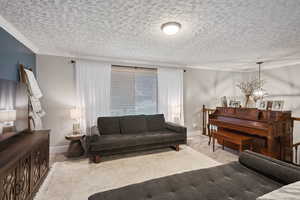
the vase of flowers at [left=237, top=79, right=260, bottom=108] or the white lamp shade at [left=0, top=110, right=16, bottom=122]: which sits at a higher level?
the vase of flowers at [left=237, top=79, right=260, bottom=108]

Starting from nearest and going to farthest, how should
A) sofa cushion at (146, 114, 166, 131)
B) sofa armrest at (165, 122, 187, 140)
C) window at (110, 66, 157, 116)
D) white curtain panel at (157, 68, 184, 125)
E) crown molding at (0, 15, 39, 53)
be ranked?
crown molding at (0, 15, 39, 53) → sofa armrest at (165, 122, 187, 140) → sofa cushion at (146, 114, 166, 131) → window at (110, 66, 157, 116) → white curtain panel at (157, 68, 184, 125)

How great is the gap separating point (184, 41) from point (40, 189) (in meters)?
3.26

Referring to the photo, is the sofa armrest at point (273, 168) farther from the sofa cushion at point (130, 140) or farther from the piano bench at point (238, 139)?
the sofa cushion at point (130, 140)

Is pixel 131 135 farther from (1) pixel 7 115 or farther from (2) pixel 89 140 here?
(1) pixel 7 115

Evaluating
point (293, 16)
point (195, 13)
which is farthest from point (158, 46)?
point (293, 16)

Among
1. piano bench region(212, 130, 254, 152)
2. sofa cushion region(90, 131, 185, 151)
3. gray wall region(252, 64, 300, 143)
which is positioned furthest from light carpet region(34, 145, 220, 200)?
gray wall region(252, 64, 300, 143)

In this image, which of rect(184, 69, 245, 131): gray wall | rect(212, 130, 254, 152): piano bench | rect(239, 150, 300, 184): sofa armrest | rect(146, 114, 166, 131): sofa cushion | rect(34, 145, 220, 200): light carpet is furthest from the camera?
rect(184, 69, 245, 131): gray wall

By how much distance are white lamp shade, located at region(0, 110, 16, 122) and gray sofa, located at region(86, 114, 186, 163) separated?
1.23m

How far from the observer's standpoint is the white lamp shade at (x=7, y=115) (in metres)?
1.69

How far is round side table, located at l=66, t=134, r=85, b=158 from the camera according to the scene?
302 cm

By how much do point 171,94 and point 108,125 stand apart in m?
2.06

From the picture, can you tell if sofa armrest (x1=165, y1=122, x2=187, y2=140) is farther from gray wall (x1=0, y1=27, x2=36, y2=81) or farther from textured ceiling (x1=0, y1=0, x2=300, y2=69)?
gray wall (x1=0, y1=27, x2=36, y2=81)

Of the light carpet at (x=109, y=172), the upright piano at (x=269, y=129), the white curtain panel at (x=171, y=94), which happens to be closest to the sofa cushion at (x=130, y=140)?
the light carpet at (x=109, y=172)

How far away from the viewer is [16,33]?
2.21m
